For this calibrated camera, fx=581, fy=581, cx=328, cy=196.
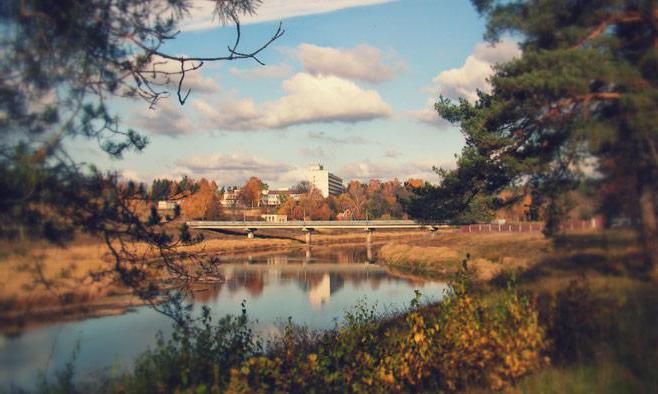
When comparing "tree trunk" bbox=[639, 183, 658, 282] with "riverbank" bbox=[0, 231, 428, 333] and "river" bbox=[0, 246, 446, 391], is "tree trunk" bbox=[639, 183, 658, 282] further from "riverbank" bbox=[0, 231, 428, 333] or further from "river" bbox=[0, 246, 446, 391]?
"riverbank" bbox=[0, 231, 428, 333]

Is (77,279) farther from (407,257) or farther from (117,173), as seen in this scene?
(407,257)

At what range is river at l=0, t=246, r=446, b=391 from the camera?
20.8ft

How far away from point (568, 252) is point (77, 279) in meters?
5.98

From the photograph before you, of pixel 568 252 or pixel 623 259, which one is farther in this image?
pixel 568 252

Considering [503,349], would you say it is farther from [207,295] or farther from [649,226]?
[207,295]

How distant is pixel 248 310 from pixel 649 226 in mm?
15330

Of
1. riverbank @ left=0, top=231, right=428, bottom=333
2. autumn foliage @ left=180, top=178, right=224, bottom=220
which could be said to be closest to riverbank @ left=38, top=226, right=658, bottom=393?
riverbank @ left=0, top=231, right=428, bottom=333

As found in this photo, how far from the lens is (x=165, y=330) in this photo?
12.9 meters

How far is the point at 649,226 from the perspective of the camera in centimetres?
689

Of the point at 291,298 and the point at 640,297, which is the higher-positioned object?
the point at 640,297

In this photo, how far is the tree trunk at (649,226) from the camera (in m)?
6.86

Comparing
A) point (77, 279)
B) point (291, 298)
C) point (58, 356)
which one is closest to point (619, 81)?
point (77, 279)

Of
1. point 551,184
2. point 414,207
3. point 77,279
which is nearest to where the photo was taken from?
point 77,279

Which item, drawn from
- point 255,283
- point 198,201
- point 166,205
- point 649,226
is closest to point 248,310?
point 198,201
